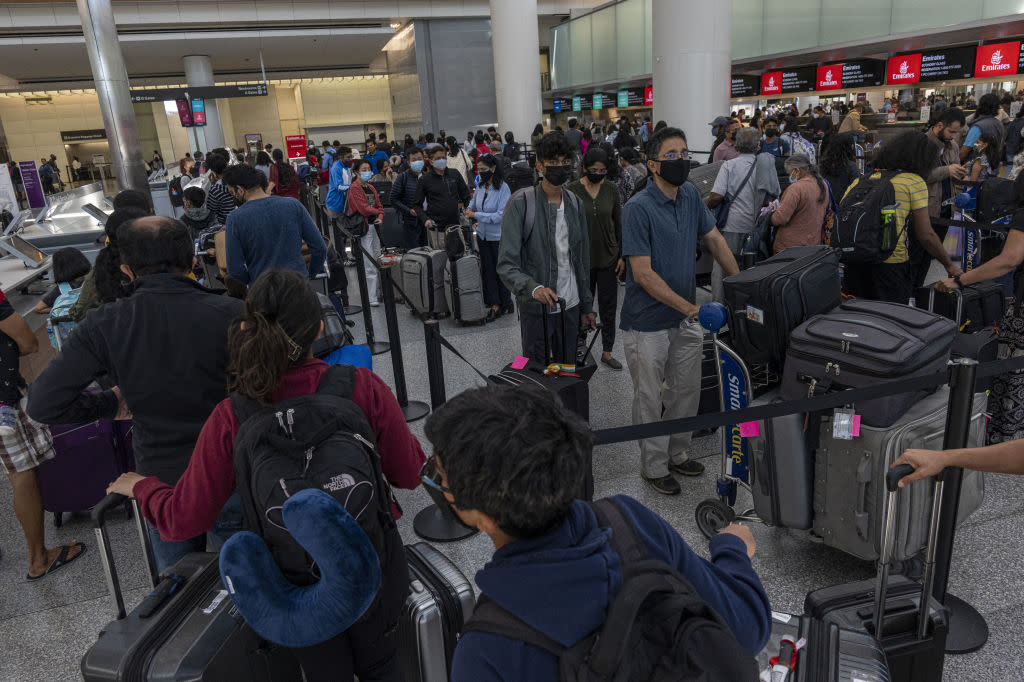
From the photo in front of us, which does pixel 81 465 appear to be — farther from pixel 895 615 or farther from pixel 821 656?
pixel 895 615

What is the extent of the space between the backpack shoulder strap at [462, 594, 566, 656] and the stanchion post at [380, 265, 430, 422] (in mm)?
3715

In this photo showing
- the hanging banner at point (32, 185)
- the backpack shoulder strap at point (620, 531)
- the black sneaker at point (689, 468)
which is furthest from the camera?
the hanging banner at point (32, 185)

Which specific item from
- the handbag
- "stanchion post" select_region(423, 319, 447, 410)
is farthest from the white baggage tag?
the handbag

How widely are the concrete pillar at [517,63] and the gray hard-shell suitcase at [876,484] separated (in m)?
19.7

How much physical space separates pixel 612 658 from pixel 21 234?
34.6 ft

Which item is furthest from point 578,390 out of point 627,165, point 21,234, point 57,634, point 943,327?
point 21,234

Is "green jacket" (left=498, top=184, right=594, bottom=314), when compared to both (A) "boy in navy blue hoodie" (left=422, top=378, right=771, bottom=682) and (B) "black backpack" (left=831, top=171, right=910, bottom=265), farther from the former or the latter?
(A) "boy in navy blue hoodie" (left=422, top=378, right=771, bottom=682)

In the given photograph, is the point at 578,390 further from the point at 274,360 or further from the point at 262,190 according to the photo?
the point at 262,190

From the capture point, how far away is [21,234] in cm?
898

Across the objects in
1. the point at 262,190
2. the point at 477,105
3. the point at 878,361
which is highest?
the point at 477,105

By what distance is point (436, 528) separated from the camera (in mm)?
3465

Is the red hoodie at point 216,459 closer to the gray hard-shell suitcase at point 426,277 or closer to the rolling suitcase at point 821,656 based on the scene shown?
the rolling suitcase at point 821,656

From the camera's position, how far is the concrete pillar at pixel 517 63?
20172 millimetres

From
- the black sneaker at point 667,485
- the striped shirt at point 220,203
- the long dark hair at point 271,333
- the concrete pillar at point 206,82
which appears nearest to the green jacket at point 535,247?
the black sneaker at point 667,485
